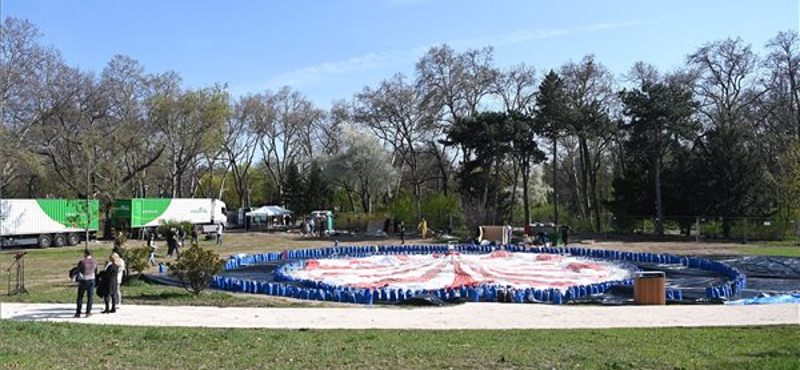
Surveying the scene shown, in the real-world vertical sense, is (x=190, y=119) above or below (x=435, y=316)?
above

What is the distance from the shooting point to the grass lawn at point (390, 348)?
29.6 feet

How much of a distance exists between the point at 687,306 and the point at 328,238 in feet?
113

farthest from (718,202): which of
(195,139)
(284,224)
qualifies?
(195,139)

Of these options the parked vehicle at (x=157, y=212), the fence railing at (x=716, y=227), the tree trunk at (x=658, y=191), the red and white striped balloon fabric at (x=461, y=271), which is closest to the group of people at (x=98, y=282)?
the red and white striped balloon fabric at (x=461, y=271)

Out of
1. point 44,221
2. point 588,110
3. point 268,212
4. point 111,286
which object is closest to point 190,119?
point 268,212

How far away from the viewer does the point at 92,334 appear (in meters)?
12.0

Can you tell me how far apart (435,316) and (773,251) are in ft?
86.8

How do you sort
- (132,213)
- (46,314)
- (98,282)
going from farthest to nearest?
(132,213) → (98,282) → (46,314)

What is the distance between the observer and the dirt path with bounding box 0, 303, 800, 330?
13883 mm

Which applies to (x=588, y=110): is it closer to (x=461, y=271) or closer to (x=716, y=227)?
(x=716, y=227)

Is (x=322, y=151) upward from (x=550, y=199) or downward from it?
upward

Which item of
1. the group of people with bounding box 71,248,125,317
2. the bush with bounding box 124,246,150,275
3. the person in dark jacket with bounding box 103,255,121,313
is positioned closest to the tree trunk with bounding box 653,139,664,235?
the bush with bounding box 124,246,150,275

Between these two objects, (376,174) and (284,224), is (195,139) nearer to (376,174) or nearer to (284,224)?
(284,224)

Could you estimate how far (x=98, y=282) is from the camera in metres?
15.8
